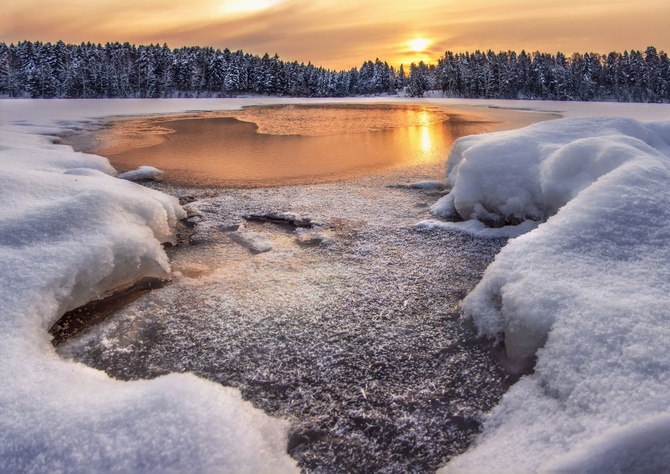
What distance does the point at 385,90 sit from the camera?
89.8m

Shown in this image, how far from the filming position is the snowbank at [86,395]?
6.48 feet

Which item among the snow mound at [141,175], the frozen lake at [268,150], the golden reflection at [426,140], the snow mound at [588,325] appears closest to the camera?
the snow mound at [588,325]

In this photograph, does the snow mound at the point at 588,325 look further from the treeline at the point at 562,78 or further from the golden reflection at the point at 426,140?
the treeline at the point at 562,78

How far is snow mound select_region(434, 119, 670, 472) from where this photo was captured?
189 cm

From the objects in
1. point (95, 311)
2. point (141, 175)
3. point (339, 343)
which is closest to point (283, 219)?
point (95, 311)

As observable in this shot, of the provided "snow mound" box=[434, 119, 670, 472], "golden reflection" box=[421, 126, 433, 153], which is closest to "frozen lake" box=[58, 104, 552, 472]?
"snow mound" box=[434, 119, 670, 472]

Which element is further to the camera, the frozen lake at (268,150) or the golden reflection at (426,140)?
the golden reflection at (426,140)

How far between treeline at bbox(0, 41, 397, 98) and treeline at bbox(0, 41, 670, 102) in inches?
5.0

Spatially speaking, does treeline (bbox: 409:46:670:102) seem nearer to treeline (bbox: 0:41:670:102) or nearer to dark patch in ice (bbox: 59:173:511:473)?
treeline (bbox: 0:41:670:102)

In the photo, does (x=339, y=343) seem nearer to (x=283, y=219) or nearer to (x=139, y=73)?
(x=283, y=219)

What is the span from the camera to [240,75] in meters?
66.9

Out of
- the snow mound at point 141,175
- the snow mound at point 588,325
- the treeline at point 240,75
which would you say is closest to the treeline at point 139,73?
the treeline at point 240,75

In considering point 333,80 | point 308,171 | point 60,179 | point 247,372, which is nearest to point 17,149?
point 60,179

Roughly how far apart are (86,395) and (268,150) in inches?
420
